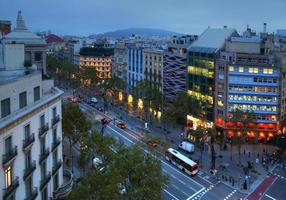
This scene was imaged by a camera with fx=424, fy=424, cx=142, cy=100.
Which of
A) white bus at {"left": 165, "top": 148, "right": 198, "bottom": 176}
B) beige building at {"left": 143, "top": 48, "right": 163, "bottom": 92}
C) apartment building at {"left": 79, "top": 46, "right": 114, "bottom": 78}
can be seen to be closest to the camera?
white bus at {"left": 165, "top": 148, "right": 198, "bottom": 176}

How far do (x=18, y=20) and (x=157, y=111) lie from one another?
6091 centimetres

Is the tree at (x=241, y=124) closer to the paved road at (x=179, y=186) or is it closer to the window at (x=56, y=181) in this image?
the paved road at (x=179, y=186)

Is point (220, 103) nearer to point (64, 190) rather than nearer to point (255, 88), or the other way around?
point (255, 88)

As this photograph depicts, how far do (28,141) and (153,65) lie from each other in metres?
98.5

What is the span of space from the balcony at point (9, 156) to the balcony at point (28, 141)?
1725 mm

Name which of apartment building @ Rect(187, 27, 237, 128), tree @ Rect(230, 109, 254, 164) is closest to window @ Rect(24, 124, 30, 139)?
tree @ Rect(230, 109, 254, 164)

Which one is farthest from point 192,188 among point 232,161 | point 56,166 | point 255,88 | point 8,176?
point 8,176

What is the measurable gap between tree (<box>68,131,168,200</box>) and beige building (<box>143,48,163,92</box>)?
78.8m

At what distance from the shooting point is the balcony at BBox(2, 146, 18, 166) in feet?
104

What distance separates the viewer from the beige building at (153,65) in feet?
423

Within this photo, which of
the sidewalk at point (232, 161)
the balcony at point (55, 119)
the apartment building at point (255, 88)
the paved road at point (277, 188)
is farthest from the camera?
the apartment building at point (255, 88)

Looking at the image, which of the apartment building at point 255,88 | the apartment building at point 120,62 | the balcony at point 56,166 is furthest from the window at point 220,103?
the balcony at point 56,166

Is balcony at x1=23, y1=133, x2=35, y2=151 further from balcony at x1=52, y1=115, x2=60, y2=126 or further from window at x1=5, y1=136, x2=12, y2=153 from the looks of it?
balcony at x1=52, y1=115, x2=60, y2=126

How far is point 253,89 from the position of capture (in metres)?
98.4
